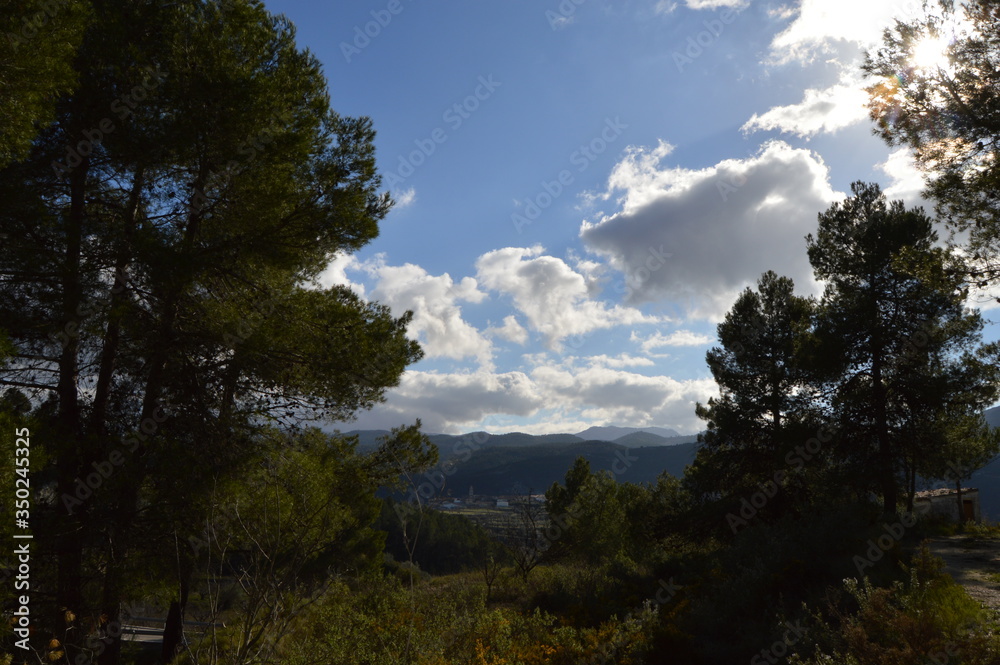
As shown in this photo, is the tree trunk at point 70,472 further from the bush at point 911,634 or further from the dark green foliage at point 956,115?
the dark green foliage at point 956,115

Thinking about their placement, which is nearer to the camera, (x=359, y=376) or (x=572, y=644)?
(x=572, y=644)

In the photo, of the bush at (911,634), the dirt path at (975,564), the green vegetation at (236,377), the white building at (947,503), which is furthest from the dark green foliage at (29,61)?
the white building at (947,503)

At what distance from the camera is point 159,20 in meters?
6.88

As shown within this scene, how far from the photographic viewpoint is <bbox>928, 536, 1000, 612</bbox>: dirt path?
269 inches

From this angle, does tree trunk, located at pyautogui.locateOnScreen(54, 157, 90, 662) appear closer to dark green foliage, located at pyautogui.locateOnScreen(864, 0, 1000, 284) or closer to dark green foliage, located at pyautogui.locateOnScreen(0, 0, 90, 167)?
dark green foliage, located at pyautogui.locateOnScreen(0, 0, 90, 167)

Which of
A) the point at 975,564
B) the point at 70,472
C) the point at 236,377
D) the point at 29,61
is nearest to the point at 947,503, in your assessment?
the point at 975,564

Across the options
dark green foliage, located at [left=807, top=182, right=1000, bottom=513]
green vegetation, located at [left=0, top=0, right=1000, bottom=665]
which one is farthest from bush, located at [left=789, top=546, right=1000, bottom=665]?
dark green foliage, located at [left=807, top=182, right=1000, bottom=513]

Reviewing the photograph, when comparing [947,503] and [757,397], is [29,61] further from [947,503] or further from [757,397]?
[947,503]

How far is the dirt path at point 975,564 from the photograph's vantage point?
683 cm

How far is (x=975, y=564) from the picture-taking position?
9.26m

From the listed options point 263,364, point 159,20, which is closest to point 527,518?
point 263,364

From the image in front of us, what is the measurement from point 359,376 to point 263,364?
1346 millimetres

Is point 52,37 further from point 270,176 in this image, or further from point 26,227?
point 270,176

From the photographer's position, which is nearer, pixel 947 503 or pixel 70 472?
pixel 70 472
